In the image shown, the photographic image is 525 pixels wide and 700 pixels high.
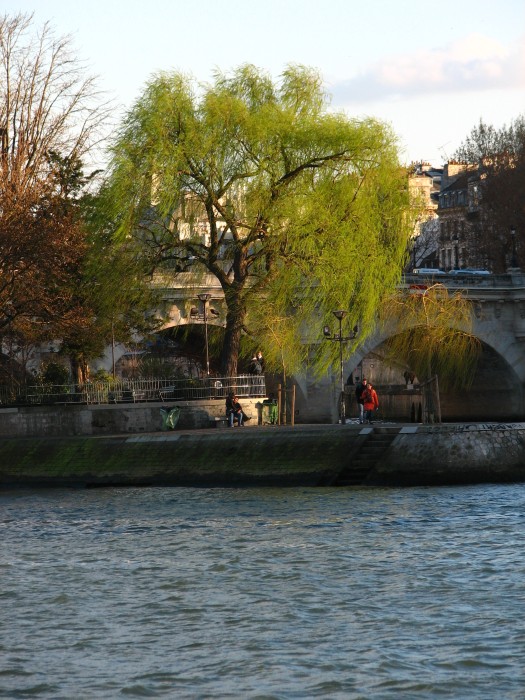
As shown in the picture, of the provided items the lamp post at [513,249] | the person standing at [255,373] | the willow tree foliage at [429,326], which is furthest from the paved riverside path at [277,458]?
the lamp post at [513,249]

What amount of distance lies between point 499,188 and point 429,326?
26.0 meters

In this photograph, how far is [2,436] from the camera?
46.8 m

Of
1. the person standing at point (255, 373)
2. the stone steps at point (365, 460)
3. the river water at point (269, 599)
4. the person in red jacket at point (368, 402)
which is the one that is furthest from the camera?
the person standing at point (255, 373)

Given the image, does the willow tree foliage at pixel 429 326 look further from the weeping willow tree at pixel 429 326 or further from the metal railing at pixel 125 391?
the metal railing at pixel 125 391

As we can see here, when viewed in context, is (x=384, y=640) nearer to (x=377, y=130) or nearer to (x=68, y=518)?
(x=68, y=518)

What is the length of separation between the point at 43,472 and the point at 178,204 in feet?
30.9

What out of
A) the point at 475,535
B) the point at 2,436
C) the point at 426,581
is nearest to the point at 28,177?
the point at 2,436

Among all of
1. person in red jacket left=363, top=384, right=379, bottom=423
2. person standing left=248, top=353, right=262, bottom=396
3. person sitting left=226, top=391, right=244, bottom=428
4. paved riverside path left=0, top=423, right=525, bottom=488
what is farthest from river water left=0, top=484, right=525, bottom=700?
person standing left=248, top=353, right=262, bottom=396

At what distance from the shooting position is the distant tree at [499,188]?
82.2 meters

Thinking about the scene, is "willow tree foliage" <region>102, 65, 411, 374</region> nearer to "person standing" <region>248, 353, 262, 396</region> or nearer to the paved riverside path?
"person standing" <region>248, 353, 262, 396</region>

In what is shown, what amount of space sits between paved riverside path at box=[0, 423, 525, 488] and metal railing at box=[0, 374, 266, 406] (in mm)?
2550

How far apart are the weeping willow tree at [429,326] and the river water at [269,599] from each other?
73.1ft

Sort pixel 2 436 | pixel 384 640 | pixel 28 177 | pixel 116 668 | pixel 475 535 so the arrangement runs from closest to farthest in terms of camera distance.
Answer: pixel 116 668, pixel 384 640, pixel 475 535, pixel 2 436, pixel 28 177

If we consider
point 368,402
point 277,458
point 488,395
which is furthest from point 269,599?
point 488,395
